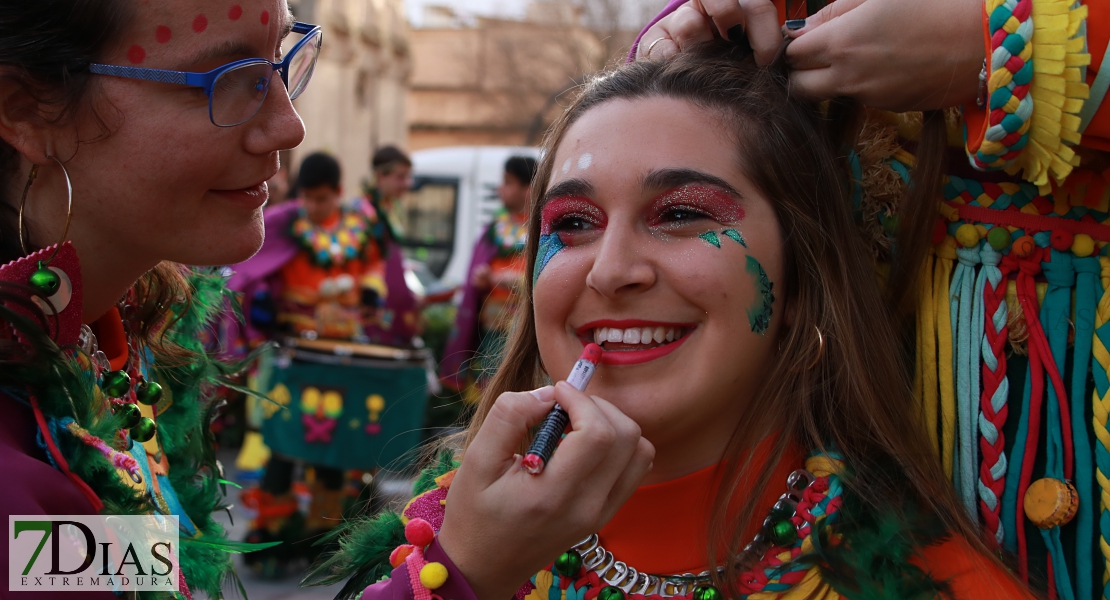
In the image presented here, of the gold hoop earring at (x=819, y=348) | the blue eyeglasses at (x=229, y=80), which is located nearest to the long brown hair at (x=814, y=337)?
the gold hoop earring at (x=819, y=348)

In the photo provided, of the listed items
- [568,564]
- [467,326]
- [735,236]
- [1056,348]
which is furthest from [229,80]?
[467,326]

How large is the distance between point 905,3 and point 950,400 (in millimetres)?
689

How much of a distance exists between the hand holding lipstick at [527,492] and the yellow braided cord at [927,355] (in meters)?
0.65

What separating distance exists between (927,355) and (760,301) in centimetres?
35

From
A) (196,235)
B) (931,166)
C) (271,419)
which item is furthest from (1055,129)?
(271,419)

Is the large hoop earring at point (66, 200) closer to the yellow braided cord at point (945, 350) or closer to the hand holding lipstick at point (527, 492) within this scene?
the hand holding lipstick at point (527, 492)

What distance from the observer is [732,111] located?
172cm

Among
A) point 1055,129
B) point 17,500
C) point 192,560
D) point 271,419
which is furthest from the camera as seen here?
point 271,419

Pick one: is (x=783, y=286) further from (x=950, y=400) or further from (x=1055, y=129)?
(x=1055, y=129)

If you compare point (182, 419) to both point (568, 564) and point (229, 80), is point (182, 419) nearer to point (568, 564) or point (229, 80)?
point (229, 80)

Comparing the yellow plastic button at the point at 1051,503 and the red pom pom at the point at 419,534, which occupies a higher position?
the red pom pom at the point at 419,534

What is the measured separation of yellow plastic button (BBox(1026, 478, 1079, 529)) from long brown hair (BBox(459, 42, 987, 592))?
126 mm

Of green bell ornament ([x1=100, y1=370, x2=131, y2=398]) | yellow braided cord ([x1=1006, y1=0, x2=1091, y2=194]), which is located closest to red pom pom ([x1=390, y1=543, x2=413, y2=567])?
green bell ornament ([x1=100, y1=370, x2=131, y2=398])

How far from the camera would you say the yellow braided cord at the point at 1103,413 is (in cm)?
152
